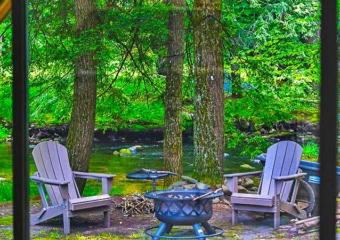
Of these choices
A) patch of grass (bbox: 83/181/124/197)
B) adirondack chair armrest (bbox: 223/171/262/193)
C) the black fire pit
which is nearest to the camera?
the black fire pit

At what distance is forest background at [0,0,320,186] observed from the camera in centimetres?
434

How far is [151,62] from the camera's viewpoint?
15.2ft

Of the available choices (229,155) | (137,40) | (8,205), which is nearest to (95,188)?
(8,205)

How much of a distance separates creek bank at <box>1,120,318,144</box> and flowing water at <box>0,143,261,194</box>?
72mm

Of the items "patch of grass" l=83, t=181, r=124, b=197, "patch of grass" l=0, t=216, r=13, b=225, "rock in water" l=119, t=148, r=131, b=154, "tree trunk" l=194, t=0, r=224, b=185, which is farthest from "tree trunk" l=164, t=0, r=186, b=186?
"patch of grass" l=0, t=216, r=13, b=225

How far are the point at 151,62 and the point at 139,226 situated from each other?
1569mm

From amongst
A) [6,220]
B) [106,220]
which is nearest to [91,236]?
[106,220]

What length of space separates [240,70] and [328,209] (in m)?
3.61

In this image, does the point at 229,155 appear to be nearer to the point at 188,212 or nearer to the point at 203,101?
the point at 203,101

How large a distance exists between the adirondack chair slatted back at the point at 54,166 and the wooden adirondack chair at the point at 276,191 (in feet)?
3.69

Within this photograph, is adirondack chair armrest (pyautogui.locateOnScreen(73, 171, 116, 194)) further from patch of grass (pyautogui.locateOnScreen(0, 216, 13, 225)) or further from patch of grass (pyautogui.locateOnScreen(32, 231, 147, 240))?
patch of grass (pyautogui.locateOnScreen(0, 216, 13, 225))

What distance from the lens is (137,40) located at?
15.2 ft

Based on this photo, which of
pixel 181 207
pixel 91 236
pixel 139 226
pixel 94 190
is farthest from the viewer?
pixel 94 190

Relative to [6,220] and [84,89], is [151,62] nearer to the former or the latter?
[84,89]
